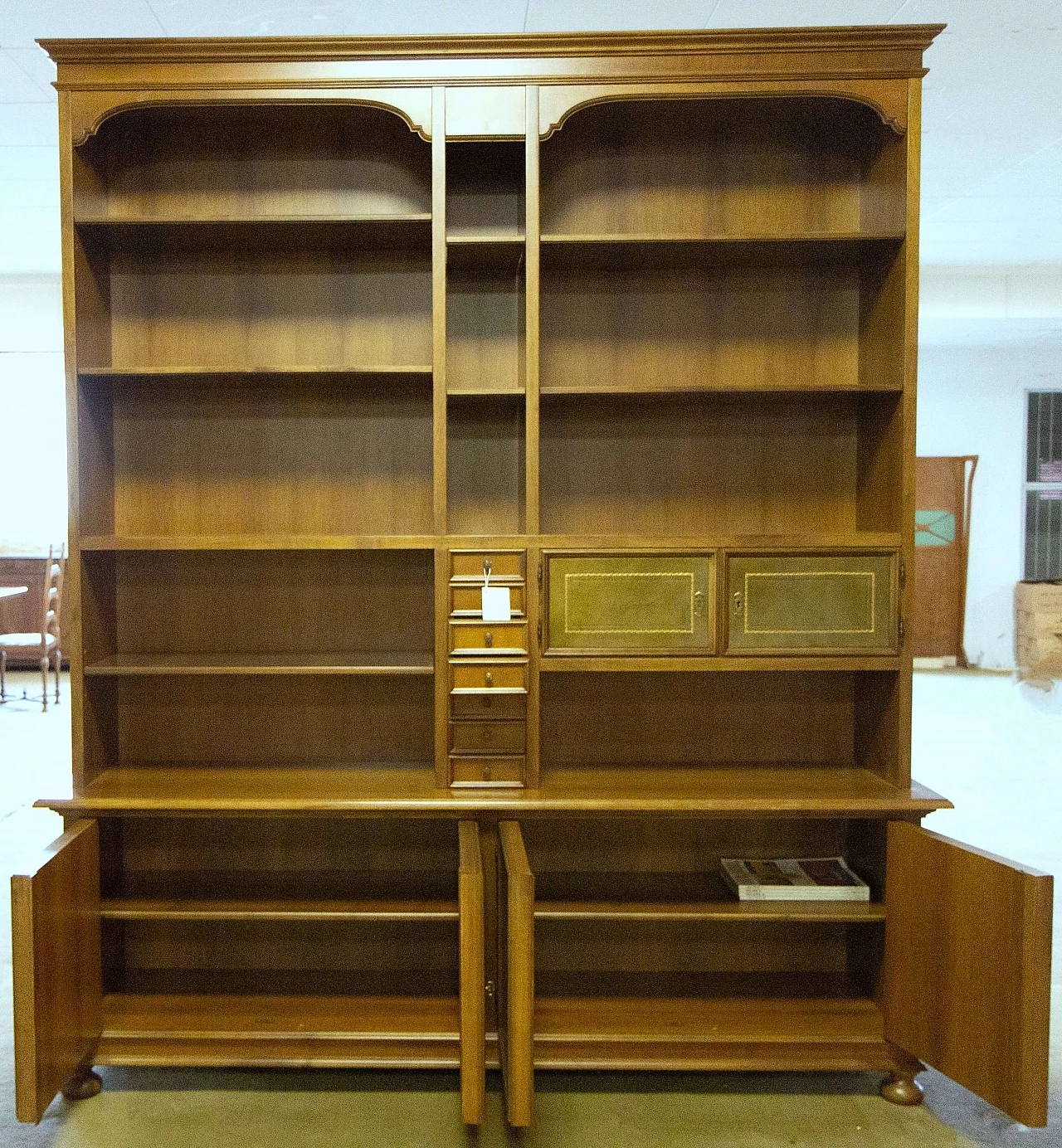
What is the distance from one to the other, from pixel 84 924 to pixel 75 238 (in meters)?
1.77

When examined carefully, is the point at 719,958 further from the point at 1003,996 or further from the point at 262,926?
the point at 262,926

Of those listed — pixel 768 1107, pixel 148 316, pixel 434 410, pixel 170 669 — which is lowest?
pixel 768 1107

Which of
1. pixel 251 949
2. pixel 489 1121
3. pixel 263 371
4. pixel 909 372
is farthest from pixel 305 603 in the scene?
pixel 909 372

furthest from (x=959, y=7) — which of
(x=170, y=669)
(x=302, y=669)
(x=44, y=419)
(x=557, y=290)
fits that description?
(x=44, y=419)

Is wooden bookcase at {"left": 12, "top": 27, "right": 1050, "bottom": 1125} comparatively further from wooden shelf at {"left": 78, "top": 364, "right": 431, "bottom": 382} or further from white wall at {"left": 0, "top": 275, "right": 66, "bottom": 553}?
white wall at {"left": 0, "top": 275, "right": 66, "bottom": 553}

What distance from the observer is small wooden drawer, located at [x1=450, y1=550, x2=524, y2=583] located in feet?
8.27

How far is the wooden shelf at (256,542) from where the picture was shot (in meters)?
2.50

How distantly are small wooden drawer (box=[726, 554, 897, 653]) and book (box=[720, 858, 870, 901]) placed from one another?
634mm

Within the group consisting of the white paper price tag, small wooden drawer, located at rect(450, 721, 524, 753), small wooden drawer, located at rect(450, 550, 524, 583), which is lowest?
small wooden drawer, located at rect(450, 721, 524, 753)

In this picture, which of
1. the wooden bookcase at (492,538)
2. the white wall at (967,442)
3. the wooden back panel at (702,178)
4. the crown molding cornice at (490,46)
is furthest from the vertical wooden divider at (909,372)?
Result: the white wall at (967,442)

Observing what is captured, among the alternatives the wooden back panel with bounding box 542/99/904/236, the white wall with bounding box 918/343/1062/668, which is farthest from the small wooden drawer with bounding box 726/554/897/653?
the white wall with bounding box 918/343/1062/668

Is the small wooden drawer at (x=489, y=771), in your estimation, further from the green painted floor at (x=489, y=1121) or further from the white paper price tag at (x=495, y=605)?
the green painted floor at (x=489, y=1121)

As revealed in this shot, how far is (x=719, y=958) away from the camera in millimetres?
2805

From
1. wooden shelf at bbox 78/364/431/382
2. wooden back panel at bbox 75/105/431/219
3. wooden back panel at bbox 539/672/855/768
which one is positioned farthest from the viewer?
wooden back panel at bbox 539/672/855/768
